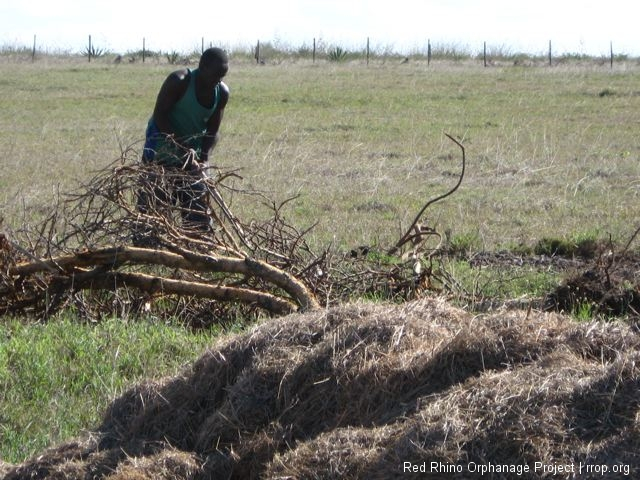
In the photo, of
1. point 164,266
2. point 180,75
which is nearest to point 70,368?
point 164,266

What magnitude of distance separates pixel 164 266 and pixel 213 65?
6.65ft

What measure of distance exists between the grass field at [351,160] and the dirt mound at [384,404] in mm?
936

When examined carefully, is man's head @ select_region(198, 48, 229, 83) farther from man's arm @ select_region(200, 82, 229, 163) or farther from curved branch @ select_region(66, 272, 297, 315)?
curved branch @ select_region(66, 272, 297, 315)

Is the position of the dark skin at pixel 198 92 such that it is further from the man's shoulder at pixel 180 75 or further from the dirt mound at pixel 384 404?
the dirt mound at pixel 384 404

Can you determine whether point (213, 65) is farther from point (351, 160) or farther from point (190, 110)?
point (351, 160)

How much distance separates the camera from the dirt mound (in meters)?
3.17

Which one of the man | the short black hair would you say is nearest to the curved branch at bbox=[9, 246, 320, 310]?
the man

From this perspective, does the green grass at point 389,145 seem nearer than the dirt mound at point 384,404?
No

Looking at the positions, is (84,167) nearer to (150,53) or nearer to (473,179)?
(473,179)

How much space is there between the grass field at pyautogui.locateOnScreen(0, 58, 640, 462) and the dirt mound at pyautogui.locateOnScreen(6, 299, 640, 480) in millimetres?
936

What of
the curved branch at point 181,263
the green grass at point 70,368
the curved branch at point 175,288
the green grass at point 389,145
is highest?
the green grass at point 389,145

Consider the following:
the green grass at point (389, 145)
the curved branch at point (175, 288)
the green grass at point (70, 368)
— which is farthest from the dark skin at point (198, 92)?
the green grass at point (70, 368)

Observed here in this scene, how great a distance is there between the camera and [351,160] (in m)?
15.3

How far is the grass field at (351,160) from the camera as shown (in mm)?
5902
